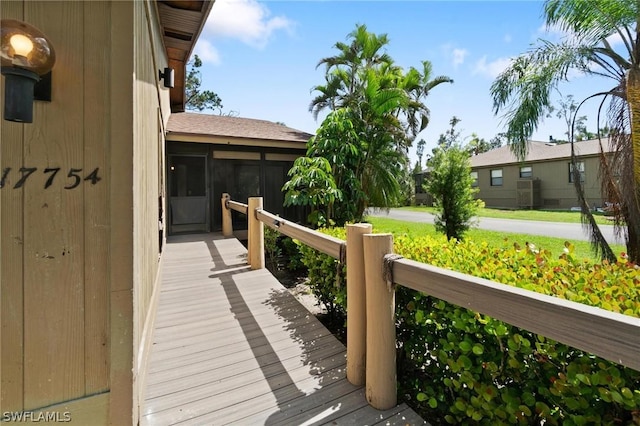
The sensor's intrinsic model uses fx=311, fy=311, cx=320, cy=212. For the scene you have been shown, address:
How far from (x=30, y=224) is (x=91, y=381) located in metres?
0.78

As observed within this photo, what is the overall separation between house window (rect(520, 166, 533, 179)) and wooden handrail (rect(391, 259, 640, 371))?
88.7 ft

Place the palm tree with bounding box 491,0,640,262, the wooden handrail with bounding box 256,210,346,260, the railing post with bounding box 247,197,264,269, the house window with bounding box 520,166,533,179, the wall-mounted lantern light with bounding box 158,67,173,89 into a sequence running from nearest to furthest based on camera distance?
the wooden handrail with bounding box 256,210,346,260 → the wall-mounted lantern light with bounding box 158,67,173,89 → the palm tree with bounding box 491,0,640,262 → the railing post with bounding box 247,197,264,269 → the house window with bounding box 520,166,533,179

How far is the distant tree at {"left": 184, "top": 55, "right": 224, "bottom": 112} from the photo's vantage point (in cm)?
2762

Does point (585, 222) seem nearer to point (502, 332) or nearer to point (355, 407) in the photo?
point (502, 332)

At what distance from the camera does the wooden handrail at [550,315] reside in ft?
3.51

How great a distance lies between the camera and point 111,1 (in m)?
1.46

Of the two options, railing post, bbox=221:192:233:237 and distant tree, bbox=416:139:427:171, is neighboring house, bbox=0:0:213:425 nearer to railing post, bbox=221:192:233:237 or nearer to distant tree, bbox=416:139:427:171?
railing post, bbox=221:192:233:237

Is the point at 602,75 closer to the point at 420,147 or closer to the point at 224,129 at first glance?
the point at 224,129

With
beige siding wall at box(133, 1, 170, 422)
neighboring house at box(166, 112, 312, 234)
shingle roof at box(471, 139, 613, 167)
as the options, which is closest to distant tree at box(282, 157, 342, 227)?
neighboring house at box(166, 112, 312, 234)

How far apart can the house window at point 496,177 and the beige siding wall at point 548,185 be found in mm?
260

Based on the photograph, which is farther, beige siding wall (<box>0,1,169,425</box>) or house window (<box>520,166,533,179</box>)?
house window (<box>520,166,533,179</box>)

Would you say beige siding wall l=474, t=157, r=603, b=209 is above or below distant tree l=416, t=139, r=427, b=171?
below

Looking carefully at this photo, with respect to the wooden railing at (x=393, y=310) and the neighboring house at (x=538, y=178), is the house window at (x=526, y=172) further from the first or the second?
the wooden railing at (x=393, y=310)

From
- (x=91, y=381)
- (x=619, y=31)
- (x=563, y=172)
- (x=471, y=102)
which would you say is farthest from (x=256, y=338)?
(x=563, y=172)
